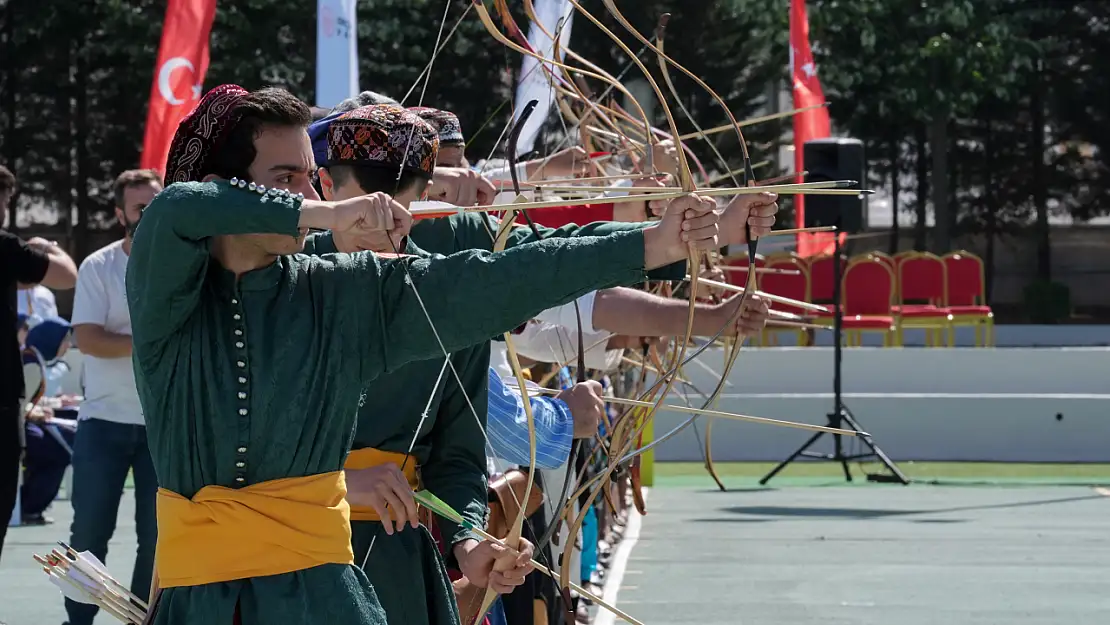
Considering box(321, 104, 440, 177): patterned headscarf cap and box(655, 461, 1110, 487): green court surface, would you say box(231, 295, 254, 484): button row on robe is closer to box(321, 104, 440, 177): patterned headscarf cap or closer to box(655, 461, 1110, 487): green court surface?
box(321, 104, 440, 177): patterned headscarf cap

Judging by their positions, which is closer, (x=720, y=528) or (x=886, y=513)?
(x=720, y=528)

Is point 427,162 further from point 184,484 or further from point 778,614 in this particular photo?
point 778,614

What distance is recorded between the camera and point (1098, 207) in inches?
915

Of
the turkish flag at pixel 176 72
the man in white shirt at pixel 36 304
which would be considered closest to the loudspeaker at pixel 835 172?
the turkish flag at pixel 176 72

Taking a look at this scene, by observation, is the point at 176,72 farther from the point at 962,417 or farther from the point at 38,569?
the point at 962,417

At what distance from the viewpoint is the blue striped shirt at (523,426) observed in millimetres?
2916

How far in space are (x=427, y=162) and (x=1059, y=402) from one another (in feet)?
29.9

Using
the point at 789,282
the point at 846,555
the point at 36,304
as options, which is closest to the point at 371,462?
the point at 846,555

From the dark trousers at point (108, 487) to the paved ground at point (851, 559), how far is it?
0.75 meters

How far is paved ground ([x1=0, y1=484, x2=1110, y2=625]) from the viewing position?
5.43m

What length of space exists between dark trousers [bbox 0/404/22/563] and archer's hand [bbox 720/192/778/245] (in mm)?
2881

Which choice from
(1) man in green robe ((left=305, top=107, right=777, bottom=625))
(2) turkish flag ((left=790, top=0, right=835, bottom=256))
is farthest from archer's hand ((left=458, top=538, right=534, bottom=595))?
(2) turkish flag ((left=790, top=0, right=835, bottom=256))

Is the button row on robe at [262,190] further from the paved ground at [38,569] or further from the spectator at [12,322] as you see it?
the paved ground at [38,569]

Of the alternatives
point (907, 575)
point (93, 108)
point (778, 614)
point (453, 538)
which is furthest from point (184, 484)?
point (93, 108)
